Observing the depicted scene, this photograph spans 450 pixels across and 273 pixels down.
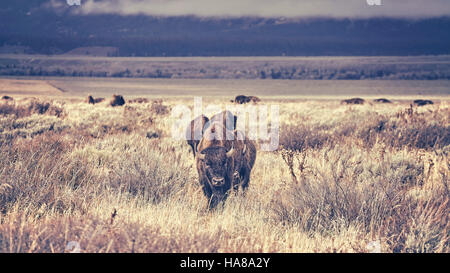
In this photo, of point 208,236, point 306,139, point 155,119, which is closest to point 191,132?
point 306,139

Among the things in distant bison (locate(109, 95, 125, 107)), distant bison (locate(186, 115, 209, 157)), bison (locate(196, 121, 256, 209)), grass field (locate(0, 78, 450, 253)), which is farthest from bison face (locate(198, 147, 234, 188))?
distant bison (locate(109, 95, 125, 107))

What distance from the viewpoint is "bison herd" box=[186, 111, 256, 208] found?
5840mm

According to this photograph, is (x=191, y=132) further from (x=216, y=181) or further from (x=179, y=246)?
(x=179, y=246)

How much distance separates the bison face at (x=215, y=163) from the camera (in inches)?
229

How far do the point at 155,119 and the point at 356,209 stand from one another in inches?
487

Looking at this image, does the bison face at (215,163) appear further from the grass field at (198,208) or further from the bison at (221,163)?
the grass field at (198,208)

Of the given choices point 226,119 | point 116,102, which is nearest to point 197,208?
point 226,119

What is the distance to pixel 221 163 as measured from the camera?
5840 millimetres

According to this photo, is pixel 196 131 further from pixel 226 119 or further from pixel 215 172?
pixel 215 172

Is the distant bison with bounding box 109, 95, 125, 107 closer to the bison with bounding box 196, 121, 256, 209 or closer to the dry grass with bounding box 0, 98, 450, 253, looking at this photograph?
the dry grass with bounding box 0, 98, 450, 253

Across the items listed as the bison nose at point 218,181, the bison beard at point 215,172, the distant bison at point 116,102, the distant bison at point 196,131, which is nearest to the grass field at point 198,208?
the bison beard at point 215,172
